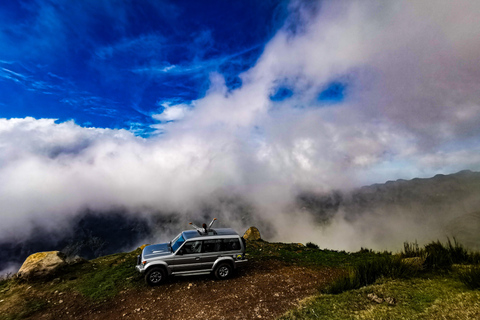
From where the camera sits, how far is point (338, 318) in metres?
6.35

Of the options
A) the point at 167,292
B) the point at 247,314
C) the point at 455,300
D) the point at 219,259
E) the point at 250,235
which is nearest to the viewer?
the point at 455,300

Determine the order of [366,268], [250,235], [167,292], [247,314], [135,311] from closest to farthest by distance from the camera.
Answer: [247,314] → [135,311] → [366,268] → [167,292] → [250,235]

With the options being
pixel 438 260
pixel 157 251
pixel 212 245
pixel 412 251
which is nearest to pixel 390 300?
pixel 438 260

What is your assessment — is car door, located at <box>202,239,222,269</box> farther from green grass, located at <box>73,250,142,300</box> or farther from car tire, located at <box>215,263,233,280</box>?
green grass, located at <box>73,250,142,300</box>

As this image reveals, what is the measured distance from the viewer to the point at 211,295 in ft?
31.7

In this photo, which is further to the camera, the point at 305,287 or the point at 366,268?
the point at 305,287

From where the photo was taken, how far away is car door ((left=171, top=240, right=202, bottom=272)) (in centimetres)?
1066

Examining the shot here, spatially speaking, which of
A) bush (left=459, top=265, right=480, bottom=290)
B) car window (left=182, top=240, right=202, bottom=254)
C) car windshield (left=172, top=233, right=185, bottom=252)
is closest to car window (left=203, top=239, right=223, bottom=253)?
car window (left=182, top=240, right=202, bottom=254)

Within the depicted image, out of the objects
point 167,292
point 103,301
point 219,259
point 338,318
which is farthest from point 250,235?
point 338,318

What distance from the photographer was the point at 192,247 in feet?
35.7

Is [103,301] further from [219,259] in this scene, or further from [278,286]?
[278,286]

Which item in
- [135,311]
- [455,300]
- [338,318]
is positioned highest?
[455,300]

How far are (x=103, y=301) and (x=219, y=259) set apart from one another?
5.25 meters

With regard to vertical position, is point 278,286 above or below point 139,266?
below
